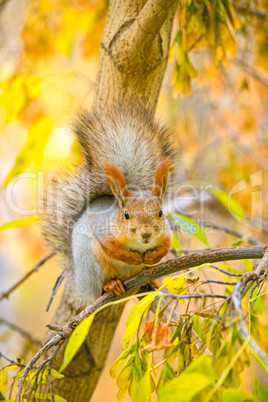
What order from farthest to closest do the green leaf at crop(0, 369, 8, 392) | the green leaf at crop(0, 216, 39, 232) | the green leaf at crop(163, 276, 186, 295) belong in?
the green leaf at crop(0, 216, 39, 232)
the green leaf at crop(0, 369, 8, 392)
the green leaf at crop(163, 276, 186, 295)

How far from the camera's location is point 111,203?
1.51 meters

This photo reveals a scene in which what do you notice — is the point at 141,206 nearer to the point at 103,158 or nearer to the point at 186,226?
the point at 186,226

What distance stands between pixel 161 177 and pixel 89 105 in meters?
0.46

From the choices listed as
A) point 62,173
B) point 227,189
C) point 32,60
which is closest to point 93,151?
point 62,173

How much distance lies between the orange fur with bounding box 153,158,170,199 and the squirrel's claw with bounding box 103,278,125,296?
29 centimetres

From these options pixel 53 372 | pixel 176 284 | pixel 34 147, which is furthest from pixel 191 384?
pixel 34 147

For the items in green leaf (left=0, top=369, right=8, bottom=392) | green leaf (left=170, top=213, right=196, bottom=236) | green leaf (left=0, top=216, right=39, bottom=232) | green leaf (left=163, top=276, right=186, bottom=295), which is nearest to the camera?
green leaf (left=163, top=276, right=186, bottom=295)

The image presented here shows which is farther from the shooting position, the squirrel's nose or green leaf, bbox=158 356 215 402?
the squirrel's nose

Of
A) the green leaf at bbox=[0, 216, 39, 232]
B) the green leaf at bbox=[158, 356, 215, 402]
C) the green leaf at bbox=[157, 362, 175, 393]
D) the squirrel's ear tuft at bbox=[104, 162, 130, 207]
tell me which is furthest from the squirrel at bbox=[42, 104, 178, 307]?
the green leaf at bbox=[158, 356, 215, 402]

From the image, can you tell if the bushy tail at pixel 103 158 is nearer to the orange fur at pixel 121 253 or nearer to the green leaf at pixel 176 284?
the orange fur at pixel 121 253

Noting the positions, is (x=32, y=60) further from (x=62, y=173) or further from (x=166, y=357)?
(x=166, y=357)

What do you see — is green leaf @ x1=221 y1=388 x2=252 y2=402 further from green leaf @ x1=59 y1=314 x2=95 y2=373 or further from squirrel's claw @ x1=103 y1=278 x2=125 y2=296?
squirrel's claw @ x1=103 y1=278 x2=125 y2=296

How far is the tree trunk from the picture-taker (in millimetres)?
1308

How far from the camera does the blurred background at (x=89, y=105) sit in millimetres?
1721
